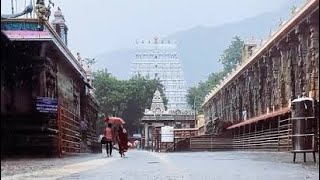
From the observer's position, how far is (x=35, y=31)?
16812 mm

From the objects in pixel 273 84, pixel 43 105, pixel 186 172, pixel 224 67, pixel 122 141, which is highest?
pixel 224 67

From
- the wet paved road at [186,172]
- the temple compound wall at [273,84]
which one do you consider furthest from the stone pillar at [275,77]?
the wet paved road at [186,172]

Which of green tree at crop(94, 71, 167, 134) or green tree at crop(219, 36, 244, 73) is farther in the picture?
green tree at crop(219, 36, 244, 73)

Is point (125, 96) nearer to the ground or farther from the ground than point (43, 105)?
farther from the ground

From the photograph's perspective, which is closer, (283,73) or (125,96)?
(283,73)

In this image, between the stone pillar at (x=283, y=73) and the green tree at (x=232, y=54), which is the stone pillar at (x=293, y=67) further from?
the green tree at (x=232, y=54)

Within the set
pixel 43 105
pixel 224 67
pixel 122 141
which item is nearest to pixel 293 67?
pixel 122 141

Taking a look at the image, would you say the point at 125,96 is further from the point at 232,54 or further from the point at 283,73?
the point at 232,54

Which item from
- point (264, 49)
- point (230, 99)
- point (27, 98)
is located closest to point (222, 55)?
point (230, 99)

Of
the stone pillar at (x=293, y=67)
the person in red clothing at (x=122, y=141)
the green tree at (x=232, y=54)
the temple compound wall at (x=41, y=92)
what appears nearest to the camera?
the temple compound wall at (x=41, y=92)

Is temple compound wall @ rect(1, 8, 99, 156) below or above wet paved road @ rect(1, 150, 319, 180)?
above

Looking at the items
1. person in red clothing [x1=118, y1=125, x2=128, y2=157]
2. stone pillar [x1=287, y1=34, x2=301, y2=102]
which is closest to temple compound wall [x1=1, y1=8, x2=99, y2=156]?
person in red clothing [x1=118, y1=125, x2=128, y2=157]

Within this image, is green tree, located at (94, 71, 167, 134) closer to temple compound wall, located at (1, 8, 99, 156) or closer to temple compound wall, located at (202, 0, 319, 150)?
temple compound wall, located at (1, 8, 99, 156)

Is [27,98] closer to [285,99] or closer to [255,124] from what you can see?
[285,99]
